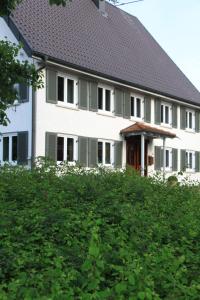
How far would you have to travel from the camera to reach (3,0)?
812cm

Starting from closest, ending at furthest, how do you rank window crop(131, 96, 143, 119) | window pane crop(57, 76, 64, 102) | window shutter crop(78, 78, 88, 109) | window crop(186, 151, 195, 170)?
1. window pane crop(57, 76, 64, 102)
2. window shutter crop(78, 78, 88, 109)
3. window crop(131, 96, 143, 119)
4. window crop(186, 151, 195, 170)

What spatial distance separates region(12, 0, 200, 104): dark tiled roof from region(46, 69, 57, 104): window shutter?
2.10ft

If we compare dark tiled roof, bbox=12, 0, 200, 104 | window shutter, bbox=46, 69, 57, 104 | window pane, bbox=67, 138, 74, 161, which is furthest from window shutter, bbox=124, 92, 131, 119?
window shutter, bbox=46, 69, 57, 104

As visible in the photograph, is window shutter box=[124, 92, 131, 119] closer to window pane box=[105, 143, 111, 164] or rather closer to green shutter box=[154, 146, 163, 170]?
window pane box=[105, 143, 111, 164]

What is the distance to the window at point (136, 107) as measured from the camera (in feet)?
85.5

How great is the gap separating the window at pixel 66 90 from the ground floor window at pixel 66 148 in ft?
4.92

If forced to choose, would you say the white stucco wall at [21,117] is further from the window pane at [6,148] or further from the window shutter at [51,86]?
the window shutter at [51,86]

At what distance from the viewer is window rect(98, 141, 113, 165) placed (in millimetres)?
23484

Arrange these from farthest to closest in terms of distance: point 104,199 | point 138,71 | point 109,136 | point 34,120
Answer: point 138,71 → point 109,136 → point 34,120 → point 104,199

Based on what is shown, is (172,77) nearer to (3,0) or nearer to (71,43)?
(71,43)

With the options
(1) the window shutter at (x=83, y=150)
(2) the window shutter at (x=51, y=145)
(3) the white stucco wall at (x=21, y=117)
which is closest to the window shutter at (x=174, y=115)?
(1) the window shutter at (x=83, y=150)

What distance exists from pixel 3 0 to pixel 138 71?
19891 millimetres

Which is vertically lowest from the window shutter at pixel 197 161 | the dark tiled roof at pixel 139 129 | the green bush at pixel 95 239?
the green bush at pixel 95 239

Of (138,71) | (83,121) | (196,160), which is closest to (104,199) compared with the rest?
(83,121)
